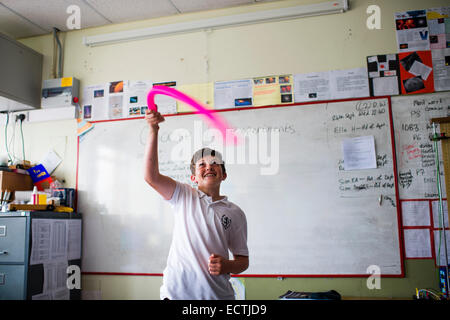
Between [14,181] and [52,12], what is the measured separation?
5.43ft

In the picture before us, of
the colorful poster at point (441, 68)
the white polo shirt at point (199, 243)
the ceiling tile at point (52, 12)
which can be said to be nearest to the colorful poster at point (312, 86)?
the colorful poster at point (441, 68)

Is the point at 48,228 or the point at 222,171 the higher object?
the point at 222,171

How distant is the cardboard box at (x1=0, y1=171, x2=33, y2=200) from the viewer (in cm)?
322

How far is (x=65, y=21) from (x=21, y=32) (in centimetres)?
61

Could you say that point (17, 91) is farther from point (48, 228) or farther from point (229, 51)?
point (229, 51)

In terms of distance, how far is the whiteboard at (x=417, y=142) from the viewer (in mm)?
2748

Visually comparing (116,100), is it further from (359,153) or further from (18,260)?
(359,153)

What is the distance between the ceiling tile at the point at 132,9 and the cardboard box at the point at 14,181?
1.75 m

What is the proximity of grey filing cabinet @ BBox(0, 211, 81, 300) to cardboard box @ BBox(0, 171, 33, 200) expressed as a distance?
1.62 feet

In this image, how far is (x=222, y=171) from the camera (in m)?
1.77

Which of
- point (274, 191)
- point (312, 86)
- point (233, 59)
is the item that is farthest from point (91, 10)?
point (274, 191)

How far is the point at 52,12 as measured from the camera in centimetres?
340

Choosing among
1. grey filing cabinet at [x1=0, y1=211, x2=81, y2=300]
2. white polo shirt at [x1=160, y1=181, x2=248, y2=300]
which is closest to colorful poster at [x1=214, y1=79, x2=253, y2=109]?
white polo shirt at [x1=160, y1=181, x2=248, y2=300]
